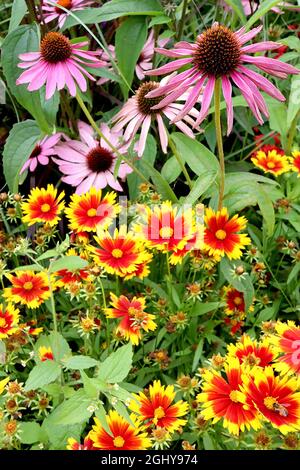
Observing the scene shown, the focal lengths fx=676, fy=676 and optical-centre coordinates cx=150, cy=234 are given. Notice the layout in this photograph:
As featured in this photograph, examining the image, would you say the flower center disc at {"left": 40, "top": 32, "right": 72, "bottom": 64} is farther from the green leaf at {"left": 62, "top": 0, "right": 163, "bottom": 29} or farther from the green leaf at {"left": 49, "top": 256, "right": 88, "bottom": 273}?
the green leaf at {"left": 49, "top": 256, "right": 88, "bottom": 273}

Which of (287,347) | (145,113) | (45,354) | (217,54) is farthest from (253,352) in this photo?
(145,113)

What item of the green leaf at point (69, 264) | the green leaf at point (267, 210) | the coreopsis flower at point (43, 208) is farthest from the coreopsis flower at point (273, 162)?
the green leaf at point (69, 264)

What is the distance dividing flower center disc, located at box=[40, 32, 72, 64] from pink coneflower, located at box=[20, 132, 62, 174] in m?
0.25

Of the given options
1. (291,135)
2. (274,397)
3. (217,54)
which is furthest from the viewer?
(291,135)

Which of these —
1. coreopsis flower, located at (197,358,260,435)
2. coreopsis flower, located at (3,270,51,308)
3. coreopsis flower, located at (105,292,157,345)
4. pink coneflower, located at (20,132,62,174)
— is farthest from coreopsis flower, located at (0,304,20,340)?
pink coneflower, located at (20,132,62,174)

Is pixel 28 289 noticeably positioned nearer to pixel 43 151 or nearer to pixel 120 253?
pixel 120 253

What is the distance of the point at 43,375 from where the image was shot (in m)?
0.86

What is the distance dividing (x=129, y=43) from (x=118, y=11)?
0.07m

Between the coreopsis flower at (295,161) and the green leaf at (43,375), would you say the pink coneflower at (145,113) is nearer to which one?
the coreopsis flower at (295,161)

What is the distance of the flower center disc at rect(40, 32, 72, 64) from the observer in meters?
1.13

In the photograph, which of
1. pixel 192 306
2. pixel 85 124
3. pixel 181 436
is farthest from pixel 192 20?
pixel 181 436

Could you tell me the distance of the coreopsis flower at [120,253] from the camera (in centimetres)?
100

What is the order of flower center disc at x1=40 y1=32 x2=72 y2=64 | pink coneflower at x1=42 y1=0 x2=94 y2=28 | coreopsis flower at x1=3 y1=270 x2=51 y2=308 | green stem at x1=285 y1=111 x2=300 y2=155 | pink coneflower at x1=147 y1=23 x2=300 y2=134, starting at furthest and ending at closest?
pink coneflower at x1=42 y1=0 x2=94 y2=28
green stem at x1=285 y1=111 x2=300 y2=155
flower center disc at x1=40 y1=32 x2=72 y2=64
coreopsis flower at x1=3 y1=270 x2=51 y2=308
pink coneflower at x1=147 y1=23 x2=300 y2=134
